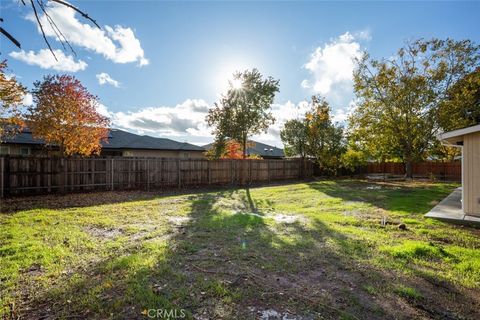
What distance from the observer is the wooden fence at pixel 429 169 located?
25688 mm

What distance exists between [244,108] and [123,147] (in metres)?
9.13

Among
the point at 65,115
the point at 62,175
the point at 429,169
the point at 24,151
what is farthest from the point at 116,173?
the point at 429,169

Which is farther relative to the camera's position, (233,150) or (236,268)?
(233,150)

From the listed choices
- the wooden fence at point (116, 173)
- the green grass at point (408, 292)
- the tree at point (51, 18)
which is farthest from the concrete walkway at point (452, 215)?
the wooden fence at point (116, 173)

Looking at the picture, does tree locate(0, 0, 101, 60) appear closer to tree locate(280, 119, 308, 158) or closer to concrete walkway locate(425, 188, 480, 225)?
concrete walkway locate(425, 188, 480, 225)

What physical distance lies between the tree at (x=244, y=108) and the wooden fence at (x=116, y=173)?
1.97 meters

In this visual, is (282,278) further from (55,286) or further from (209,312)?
(55,286)

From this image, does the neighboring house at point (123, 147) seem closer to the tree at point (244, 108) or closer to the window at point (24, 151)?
the window at point (24, 151)

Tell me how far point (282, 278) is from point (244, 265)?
0.64 m

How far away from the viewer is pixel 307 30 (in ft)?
31.7

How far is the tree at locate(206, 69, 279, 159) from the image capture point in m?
18.7

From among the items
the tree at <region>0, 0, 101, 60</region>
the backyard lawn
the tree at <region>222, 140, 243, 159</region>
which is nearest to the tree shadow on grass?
the backyard lawn

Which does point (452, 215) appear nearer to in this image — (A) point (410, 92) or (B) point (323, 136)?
(A) point (410, 92)

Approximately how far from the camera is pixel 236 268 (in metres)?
3.66
